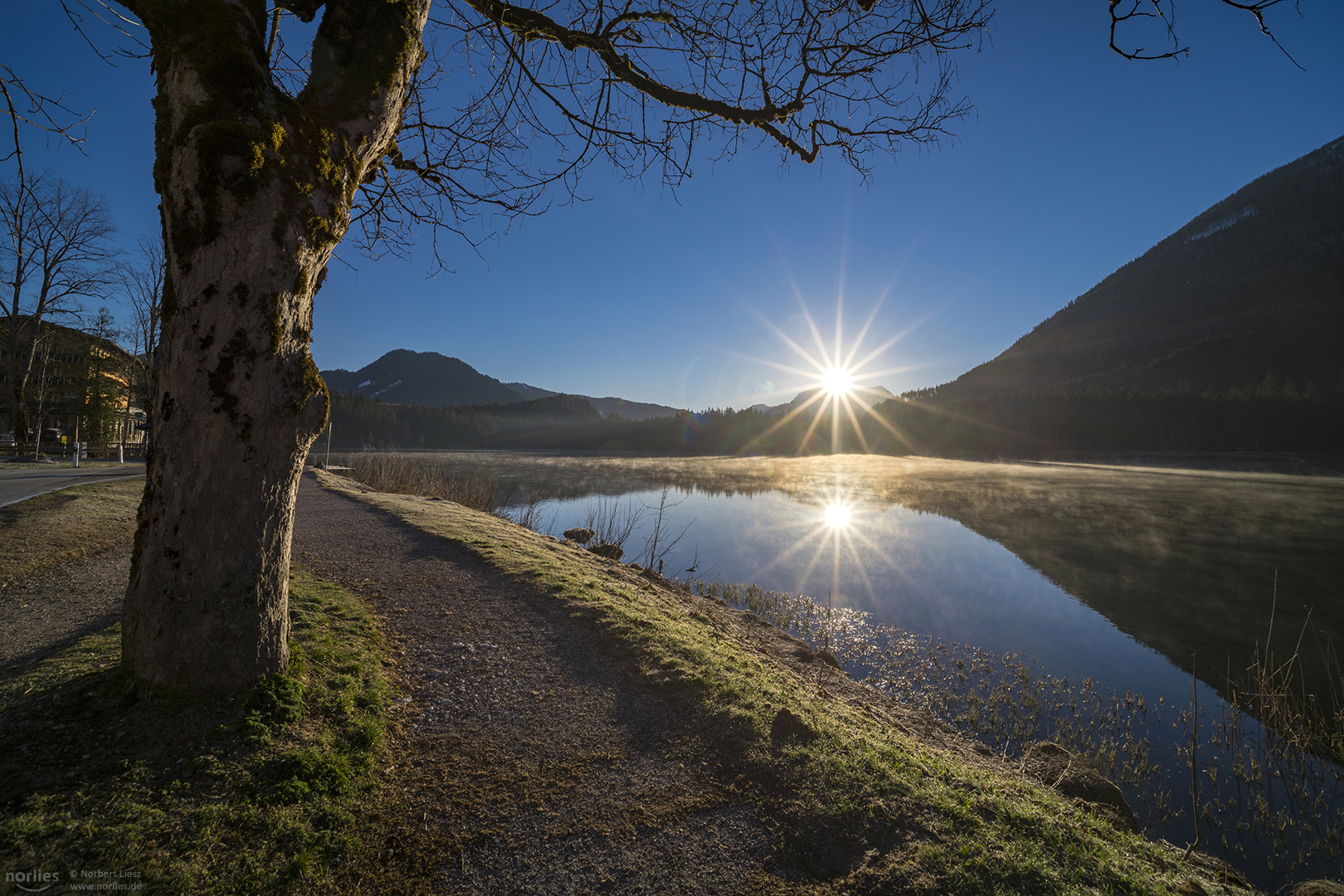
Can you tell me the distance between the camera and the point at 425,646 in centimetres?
453

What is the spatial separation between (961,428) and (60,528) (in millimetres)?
91367

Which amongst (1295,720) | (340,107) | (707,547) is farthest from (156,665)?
(707,547)

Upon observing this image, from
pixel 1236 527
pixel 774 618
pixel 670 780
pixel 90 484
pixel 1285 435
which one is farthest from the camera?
pixel 1285 435

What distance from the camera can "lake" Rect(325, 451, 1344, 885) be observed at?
803 centimetres

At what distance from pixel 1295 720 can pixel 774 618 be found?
6172 millimetres

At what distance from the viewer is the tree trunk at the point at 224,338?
243 cm

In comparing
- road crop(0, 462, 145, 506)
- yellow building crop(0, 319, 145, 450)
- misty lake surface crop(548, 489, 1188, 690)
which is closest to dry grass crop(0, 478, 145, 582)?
road crop(0, 462, 145, 506)

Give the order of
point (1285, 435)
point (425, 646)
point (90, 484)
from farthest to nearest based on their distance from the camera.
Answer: point (1285, 435) → point (90, 484) → point (425, 646)

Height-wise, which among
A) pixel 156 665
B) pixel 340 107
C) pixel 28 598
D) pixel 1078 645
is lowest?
pixel 1078 645

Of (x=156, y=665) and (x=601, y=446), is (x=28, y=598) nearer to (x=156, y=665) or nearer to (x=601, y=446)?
(x=156, y=665)

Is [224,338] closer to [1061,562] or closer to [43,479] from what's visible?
[1061,562]

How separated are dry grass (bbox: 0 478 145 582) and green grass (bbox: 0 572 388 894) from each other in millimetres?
4525

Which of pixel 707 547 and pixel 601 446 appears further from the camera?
pixel 601 446

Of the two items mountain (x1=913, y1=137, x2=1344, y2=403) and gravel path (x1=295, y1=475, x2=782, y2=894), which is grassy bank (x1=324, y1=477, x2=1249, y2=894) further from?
mountain (x1=913, y1=137, x2=1344, y2=403)
